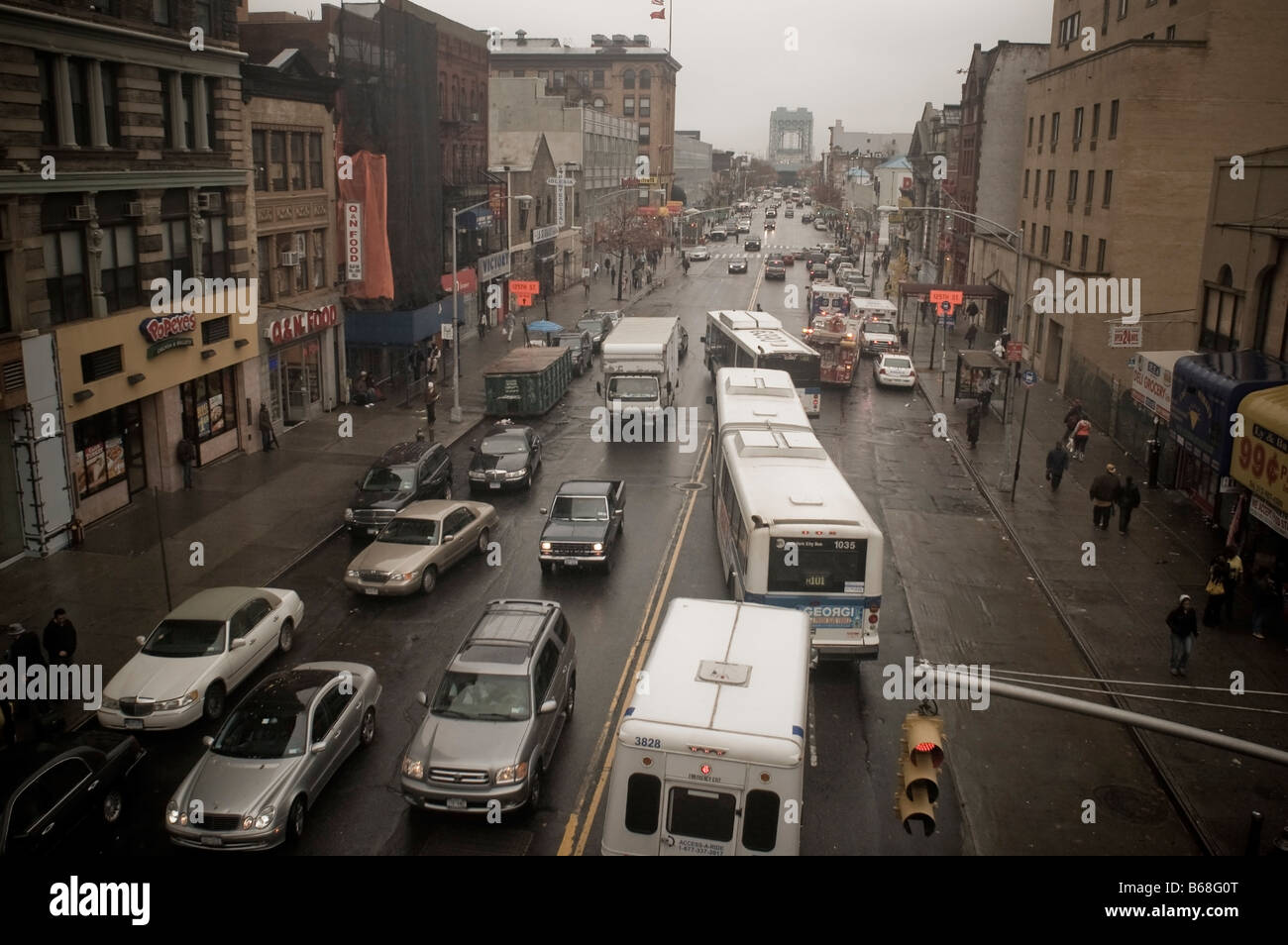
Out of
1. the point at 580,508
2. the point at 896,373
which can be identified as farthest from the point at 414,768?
the point at 896,373

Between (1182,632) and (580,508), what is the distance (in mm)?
12562

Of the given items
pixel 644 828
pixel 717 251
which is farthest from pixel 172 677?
pixel 717 251

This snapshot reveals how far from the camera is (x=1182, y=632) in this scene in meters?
17.6

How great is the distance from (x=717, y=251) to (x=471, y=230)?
7195 centimetres

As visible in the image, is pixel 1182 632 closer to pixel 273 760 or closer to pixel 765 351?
pixel 273 760

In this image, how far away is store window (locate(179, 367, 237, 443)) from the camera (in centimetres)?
3012

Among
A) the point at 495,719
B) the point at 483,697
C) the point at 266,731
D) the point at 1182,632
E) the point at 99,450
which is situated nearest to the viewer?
the point at 266,731

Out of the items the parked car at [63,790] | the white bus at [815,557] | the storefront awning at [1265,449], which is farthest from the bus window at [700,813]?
the storefront awning at [1265,449]

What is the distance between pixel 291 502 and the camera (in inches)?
1091

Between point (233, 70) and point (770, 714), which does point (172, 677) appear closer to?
point (770, 714)

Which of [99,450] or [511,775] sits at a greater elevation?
[99,450]

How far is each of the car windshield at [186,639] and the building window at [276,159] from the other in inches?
870

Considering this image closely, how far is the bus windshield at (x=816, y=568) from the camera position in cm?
1681

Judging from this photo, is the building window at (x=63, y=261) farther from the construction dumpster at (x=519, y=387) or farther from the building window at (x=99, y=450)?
the construction dumpster at (x=519, y=387)
